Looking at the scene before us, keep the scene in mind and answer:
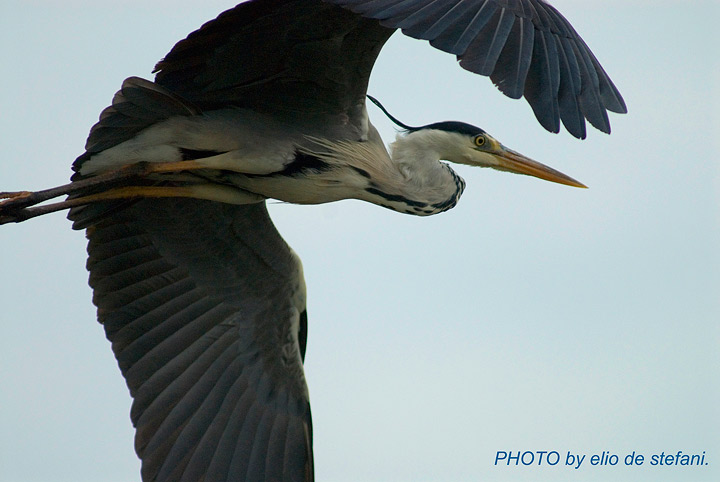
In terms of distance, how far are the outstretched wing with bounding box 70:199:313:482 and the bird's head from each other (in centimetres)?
92

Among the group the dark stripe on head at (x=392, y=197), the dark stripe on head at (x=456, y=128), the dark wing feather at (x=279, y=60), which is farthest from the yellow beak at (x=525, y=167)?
the dark wing feather at (x=279, y=60)

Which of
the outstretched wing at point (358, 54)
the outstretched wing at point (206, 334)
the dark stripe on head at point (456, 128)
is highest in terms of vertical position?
the outstretched wing at point (358, 54)

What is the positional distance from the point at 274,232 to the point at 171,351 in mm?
852

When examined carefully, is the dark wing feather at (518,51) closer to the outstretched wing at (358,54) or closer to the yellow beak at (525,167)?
the outstretched wing at (358,54)

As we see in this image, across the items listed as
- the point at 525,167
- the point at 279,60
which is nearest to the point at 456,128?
the point at 525,167

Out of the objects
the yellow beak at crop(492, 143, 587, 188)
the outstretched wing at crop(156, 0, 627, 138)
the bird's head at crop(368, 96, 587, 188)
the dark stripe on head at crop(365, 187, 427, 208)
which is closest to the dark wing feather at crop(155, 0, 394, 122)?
the outstretched wing at crop(156, 0, 627, 138)

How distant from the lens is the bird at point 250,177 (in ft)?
13.3

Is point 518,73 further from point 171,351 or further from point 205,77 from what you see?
point 171,351

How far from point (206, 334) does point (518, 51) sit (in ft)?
8.48

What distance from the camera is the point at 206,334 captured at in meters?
5.69

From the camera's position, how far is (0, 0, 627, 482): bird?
4.04m

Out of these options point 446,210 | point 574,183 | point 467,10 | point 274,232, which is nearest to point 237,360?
point 274,232

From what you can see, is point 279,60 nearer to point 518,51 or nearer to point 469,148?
point 518,51

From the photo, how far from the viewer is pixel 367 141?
16.7 feet
